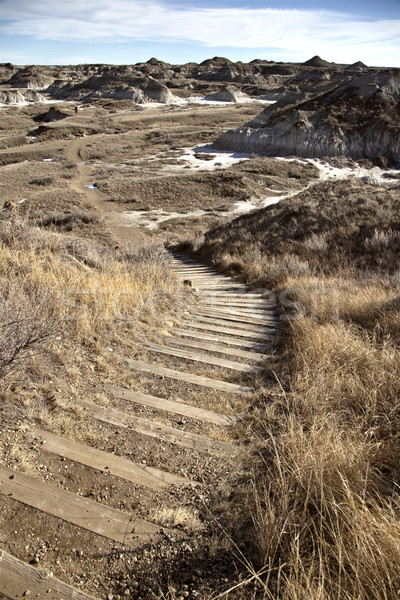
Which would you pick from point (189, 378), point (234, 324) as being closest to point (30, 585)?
point (189, 378)

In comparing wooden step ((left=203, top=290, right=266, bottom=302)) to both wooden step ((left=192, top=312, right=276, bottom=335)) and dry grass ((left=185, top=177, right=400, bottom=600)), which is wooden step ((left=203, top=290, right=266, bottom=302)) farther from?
wooden step ((left=192, top=312, right=276, bottom=335))

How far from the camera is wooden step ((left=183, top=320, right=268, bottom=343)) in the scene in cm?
535

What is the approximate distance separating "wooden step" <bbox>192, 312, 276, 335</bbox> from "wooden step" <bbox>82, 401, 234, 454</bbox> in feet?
8.89

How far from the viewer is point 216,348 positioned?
4773 mm

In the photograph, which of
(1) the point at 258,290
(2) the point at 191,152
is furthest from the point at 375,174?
(1) the point at 258,290

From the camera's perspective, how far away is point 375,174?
2950cm

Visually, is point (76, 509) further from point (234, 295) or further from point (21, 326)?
point (234, 295)

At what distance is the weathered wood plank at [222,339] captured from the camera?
4.95 meters

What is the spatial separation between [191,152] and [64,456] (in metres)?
38.6

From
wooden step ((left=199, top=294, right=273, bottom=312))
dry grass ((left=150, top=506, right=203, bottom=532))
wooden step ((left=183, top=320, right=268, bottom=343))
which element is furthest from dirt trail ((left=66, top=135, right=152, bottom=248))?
dry grass ((left=150, top=506, right=203, bottom=532))

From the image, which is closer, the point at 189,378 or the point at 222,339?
the point at 189,378

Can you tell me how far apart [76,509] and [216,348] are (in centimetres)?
278

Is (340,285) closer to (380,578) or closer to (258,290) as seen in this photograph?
(258,290)

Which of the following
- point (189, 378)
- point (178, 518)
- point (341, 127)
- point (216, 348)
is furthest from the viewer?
point (341, 127)
